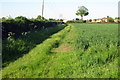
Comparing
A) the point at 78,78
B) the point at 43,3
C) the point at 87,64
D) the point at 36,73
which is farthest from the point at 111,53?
the point at 43,3

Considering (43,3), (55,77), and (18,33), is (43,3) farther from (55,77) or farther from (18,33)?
(55,77)

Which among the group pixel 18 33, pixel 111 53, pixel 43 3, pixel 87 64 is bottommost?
pixel 87 64

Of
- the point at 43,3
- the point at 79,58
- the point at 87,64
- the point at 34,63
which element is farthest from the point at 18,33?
the point at 43,3

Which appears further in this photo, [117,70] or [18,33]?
[18,33]

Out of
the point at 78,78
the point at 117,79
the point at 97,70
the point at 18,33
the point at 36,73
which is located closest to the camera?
the point at 117,79

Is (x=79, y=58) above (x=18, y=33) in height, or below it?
below

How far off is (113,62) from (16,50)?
255 inches

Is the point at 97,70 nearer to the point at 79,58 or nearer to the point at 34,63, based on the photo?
the point at 79,58

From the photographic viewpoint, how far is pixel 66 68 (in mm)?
6082

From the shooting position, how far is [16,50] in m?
9.65

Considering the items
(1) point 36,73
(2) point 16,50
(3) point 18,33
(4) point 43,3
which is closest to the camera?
(1) point 36,73

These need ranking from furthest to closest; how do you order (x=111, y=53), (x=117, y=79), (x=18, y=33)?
(x=18, y=33), (x=111, y=53), (x=117, y=79)

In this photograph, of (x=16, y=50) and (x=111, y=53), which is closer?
(x=111, y=53)

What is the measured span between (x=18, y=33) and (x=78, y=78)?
1116cm
